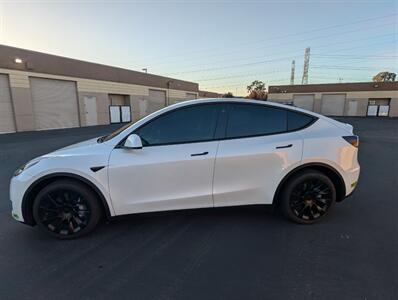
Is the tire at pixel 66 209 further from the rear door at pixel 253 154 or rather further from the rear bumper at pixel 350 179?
the rear bumper at pixel 350 179

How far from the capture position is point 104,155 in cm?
280

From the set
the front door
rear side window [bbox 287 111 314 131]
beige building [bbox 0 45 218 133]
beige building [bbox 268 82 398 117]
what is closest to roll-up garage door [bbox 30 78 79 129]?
beige building [bbox 0 45 218 133]

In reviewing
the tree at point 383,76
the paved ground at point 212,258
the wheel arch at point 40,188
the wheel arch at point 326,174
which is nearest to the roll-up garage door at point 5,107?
the paved ground at point 212,258

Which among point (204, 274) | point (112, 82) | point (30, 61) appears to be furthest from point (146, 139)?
point (112, 82)

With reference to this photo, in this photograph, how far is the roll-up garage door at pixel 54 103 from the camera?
1673 cm

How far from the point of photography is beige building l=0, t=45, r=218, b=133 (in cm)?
1513

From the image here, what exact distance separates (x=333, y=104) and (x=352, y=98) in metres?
2.76

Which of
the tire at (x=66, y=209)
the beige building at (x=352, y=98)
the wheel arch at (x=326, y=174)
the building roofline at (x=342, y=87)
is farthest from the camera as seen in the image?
the beige building at (x=352, y=98)

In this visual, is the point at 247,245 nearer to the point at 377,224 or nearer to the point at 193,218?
the point at 193,218

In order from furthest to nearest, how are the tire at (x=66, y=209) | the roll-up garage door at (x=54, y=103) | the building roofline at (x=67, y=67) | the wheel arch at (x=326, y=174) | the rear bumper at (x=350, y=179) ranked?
the roll-up garage door at (x=54, y=103)
the building roofline at (x=67, y=67)
the rear bumper at (x=350, y=179)
the wheel arch at (x=326, y=174)
the tire at (x=66, y=209)

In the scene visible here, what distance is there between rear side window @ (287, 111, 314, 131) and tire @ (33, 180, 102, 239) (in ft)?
9.11

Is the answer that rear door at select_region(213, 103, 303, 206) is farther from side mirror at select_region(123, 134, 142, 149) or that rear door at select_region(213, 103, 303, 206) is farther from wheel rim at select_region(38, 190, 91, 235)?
wheel rim at select_region(38, 190, 91, 235)

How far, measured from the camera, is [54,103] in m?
17.8

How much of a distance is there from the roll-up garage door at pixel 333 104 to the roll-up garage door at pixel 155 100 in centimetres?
2756
